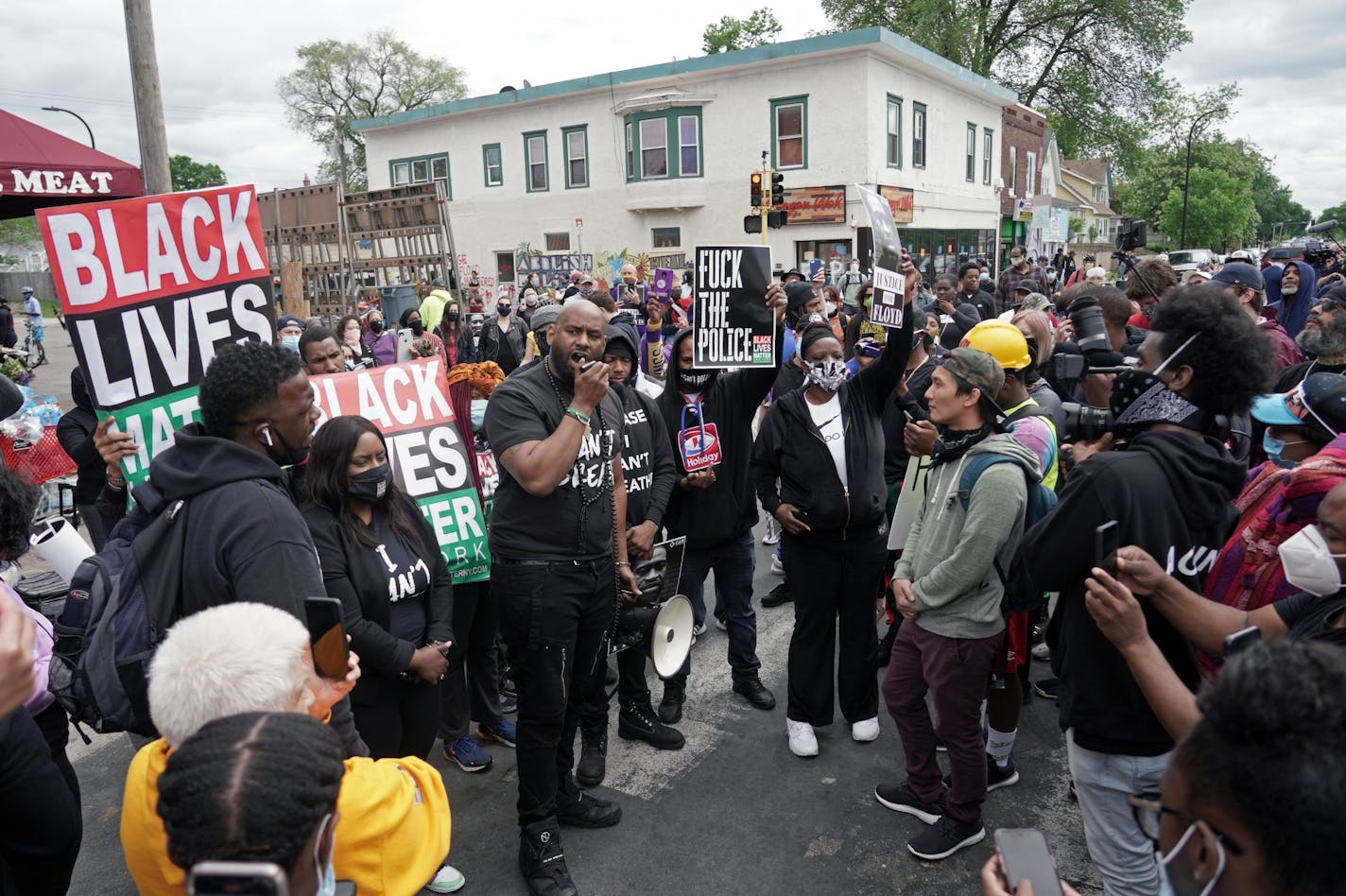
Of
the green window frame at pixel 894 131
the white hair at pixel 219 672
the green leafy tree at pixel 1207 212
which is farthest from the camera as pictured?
the green leafy tree at pixel 1207 212

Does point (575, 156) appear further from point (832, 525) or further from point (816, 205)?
point (832, 525)

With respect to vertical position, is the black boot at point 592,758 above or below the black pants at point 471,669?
below

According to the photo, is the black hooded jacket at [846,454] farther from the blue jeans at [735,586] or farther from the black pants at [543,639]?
the black pants at [543,639]

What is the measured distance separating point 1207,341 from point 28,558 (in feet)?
29.7

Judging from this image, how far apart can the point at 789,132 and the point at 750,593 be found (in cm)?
2045

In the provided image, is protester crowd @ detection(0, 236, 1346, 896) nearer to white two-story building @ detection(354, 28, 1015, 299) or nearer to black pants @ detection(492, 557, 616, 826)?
black pants @ detection(492, 557, 616, 826)

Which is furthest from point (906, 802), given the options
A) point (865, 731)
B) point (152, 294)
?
point (152, 294)

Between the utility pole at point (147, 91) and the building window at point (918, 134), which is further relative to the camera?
the building window at point (918, 134)

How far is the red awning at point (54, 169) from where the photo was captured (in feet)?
20.3

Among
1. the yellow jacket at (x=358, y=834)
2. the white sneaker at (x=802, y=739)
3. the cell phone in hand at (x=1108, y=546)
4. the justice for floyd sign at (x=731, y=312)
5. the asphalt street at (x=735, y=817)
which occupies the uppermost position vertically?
the justice for floyd sign at (x=731, y=312)

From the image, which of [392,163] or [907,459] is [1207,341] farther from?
[392,163]

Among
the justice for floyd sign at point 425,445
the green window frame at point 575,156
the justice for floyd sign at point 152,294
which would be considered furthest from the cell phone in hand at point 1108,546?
the green window frame at point 575,156

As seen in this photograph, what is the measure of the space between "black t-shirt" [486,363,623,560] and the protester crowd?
0.01 meters

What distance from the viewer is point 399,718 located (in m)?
3.38
